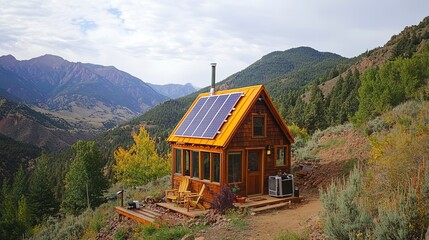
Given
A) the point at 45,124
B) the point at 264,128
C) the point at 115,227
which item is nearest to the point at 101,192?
the point at 115,227

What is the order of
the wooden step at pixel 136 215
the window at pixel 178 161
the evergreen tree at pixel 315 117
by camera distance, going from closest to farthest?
the wooden step at pixel 136 215, the window at pixel 178 161, the evergreen tree at pixel 315 117

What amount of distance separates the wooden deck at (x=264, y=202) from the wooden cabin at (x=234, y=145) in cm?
54

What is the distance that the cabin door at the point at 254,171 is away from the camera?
1473 centimetres

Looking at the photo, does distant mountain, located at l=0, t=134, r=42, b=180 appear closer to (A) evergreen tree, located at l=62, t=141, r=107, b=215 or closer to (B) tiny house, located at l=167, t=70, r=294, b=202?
(A) evergreen tree, located at l=62, t=141, r=107, b=215

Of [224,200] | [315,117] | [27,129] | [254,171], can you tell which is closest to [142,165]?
[254,171]

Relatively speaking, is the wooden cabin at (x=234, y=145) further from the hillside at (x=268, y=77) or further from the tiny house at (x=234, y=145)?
the hillside at (x=268, y=77)

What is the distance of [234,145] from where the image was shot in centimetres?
1409

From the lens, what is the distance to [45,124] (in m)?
166

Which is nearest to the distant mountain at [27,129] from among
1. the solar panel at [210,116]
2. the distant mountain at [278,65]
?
the distant mountain at [278,65]

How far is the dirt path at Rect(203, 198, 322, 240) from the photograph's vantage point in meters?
10.2

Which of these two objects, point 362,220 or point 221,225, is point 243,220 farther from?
point 362,220

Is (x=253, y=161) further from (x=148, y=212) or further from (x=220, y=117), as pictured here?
(x=148, y=212)

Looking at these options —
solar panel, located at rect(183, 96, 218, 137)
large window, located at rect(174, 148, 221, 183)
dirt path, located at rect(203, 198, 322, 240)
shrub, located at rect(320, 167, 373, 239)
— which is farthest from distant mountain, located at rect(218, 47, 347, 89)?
shrub, located at rect(320, 167, 373, 239)

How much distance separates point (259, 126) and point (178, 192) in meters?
4.41
